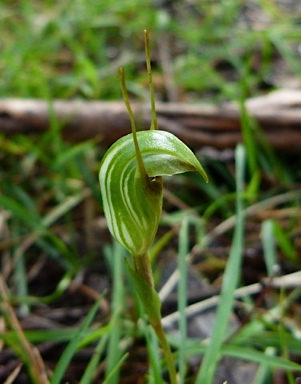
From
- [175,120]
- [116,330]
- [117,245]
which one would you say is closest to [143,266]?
[116,330]

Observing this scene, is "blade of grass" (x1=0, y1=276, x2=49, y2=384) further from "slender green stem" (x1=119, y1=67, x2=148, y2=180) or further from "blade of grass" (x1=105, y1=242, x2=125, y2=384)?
"slender green stem" (x1=119, y1=67, x2=148, y2=180)

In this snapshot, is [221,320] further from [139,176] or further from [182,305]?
[139,176]

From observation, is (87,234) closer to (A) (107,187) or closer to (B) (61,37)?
(A) (107,187)

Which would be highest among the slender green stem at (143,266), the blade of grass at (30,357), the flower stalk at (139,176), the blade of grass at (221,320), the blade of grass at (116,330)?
the flower stalk at (139,176)

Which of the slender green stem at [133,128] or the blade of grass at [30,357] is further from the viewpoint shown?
the blade of grass at [30,357]

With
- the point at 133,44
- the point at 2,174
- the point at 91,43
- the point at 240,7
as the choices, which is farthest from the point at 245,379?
the point at 240,7

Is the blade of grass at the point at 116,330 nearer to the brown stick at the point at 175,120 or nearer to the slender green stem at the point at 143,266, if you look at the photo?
the slender green stem at the point at 143,266

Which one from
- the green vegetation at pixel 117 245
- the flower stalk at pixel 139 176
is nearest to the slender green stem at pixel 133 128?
the flower stalk at pixel 139 176
